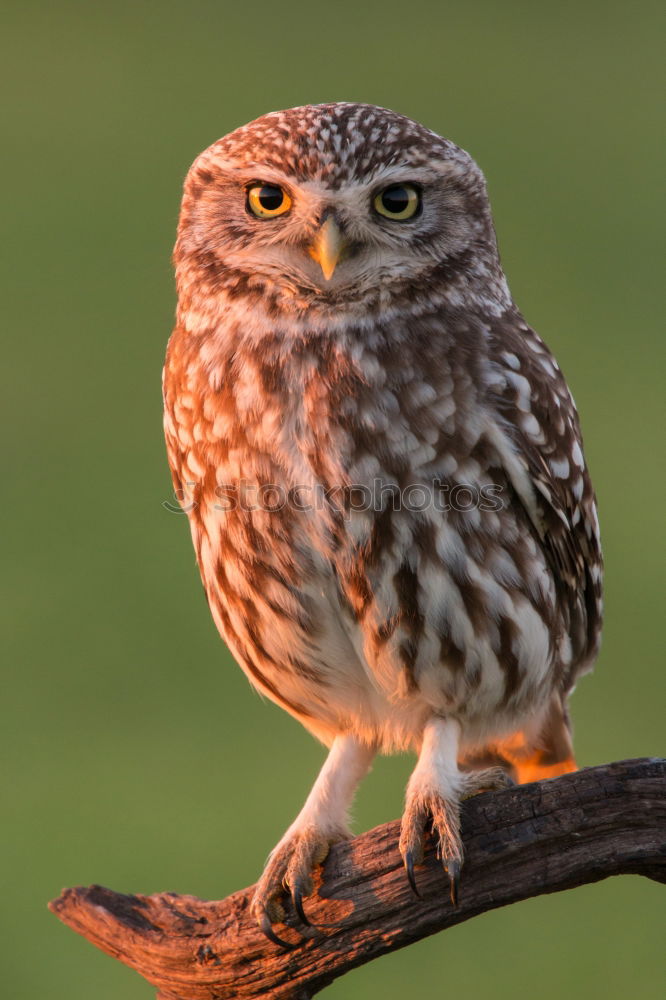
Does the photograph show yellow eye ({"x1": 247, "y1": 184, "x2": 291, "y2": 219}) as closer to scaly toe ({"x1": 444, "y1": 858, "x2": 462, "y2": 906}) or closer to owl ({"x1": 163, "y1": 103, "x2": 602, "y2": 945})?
owl ({"x1": 163, "y1": 103, "x2": 602, "y2": 945})

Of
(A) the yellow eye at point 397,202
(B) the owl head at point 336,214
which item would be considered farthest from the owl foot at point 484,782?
(A) the yellow eye at point 397,202

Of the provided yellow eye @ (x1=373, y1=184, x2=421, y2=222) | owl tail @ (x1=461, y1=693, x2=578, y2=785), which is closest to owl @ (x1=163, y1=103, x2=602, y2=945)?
yellow eye @ (x1=373, y1=184, x2=421, y2=222)

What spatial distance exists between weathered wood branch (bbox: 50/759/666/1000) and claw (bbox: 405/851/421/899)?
1 cm

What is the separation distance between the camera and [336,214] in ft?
9.18

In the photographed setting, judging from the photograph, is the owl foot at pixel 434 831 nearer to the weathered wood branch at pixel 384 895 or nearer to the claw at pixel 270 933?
the weathered wood branch at pixel 384 895

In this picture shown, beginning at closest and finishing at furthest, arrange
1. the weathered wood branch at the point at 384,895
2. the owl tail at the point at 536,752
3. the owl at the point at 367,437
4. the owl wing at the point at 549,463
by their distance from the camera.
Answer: the weathered wood branch at the point at 384,895 < the owl at the point at 367,437 < the owl wing at the point at 549,463 < the owl tail at the point at 536,752

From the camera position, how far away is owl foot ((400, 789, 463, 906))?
2811 mm

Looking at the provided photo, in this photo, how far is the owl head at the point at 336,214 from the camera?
9.25 ft

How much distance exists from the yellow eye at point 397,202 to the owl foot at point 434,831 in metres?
1.20

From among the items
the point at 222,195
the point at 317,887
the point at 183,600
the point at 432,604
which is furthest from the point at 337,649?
the point at 183,600

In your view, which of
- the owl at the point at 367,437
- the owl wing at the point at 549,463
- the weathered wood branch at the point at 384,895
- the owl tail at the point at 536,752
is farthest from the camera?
the owl tail at the point at 536,752

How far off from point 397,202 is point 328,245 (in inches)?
9.1

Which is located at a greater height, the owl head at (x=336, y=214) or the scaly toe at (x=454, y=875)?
the owl head at (x=336, y=214)

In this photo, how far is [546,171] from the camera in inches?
471
